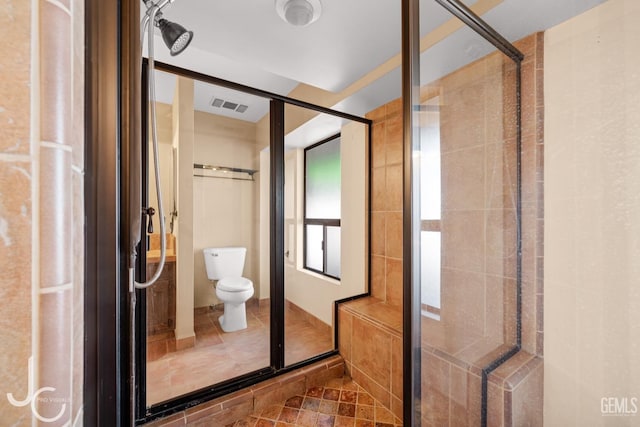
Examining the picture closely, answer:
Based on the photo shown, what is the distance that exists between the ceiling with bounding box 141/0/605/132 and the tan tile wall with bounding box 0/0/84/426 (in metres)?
0.90

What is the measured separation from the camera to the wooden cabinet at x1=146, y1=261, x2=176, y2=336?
171 cm

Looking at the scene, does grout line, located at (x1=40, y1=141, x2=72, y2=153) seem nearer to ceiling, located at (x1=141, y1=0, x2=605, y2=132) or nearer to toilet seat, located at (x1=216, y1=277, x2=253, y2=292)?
ceiling, located at (x1=141, y1=0, x2=605, y2=132)

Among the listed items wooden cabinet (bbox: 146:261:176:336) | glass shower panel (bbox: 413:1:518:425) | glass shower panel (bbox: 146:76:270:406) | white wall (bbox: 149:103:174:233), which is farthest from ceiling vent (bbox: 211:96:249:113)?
glass shower panel (bbox: 413:1:518:425)

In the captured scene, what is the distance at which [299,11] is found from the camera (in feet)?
3.91

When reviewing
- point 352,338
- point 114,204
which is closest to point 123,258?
point 114,204

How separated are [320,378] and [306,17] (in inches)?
85.9

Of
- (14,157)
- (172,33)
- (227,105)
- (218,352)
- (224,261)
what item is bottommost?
(218,352)

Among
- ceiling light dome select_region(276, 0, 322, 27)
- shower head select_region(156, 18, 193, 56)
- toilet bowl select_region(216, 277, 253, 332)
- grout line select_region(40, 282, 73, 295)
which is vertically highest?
ceiling light dome select_region(276, 0, 322, 27)

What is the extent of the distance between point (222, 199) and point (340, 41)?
1.49 meters

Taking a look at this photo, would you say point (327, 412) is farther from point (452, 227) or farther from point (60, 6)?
point (60, 6)

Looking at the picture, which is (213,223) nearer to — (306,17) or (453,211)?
(306,17)

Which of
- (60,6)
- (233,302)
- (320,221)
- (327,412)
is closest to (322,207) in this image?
(320,221)

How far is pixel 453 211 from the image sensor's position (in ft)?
3.23

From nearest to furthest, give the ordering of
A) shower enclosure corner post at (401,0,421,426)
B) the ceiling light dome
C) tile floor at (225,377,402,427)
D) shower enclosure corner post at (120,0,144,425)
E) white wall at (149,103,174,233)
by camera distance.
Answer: shower enclosure corner post at (120,0,144,425), shower enclosure corner post at (401,0,421,426), the ceiling light dome, tile floor at (225,377,402,427), white wall at (149,103,174,233)
